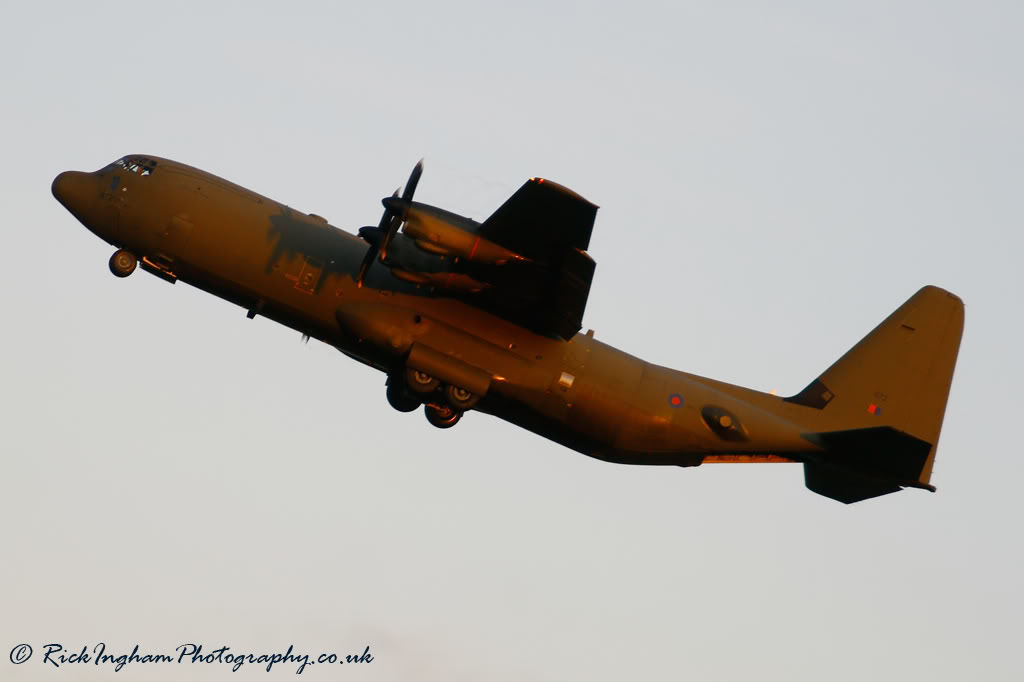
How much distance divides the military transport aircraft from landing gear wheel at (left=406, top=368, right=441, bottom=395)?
24mm

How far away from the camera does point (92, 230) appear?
970 inches

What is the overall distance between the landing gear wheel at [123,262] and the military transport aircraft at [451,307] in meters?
0.03

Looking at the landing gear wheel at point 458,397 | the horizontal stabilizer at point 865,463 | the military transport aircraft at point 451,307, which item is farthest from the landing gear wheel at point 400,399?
the horizontal stabilizer at point 865,463

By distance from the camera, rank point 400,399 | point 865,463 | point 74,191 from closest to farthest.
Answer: point 74,191 → point 400,399 → point 865,463

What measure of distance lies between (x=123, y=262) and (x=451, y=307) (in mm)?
6345

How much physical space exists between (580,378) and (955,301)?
9537 millimetres

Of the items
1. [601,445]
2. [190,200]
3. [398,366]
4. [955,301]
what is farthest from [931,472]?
[190,200]

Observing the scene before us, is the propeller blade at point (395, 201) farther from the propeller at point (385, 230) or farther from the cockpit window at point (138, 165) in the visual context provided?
the cockpit window at point (138, 165)

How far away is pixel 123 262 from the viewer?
24.4 m

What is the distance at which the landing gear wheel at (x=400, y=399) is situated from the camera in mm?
25361

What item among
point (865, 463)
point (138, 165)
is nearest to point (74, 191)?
point (138, 165)

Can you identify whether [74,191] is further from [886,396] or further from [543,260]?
[886,396]

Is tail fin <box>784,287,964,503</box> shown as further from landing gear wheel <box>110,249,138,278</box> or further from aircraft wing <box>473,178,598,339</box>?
landing gear wheel <box>110,249,138,278</box>

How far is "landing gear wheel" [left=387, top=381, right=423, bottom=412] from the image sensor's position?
83.2ft
